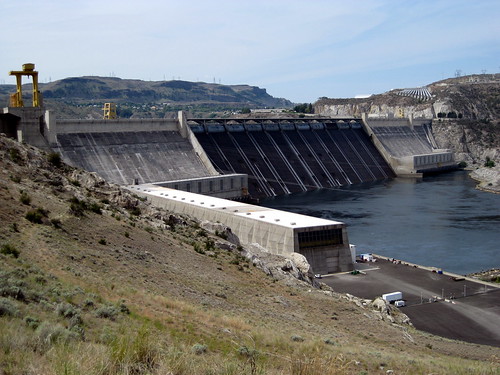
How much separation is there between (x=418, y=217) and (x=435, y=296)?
2180 centimetres

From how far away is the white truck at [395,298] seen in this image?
2477cm

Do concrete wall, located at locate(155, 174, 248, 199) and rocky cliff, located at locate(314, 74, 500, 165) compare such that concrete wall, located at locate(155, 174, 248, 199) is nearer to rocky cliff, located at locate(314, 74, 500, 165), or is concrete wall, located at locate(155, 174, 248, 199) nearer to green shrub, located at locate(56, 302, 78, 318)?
green shrub, located at locate(56, 302, 78, 318)

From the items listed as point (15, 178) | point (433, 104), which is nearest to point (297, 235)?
point (15, 178)

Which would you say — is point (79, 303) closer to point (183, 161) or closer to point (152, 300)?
point (152, 300)

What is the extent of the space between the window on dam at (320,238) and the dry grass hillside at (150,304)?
574 cm

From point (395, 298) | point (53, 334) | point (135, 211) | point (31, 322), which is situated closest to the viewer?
point (53, 334)

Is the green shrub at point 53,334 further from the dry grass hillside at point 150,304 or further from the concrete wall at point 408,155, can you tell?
the concrete wall at point 408,155

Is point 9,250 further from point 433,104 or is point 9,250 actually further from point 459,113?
point 433,104

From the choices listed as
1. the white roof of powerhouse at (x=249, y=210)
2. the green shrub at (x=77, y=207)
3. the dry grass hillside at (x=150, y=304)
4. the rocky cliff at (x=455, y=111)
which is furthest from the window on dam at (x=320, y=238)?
the rocky cliff at (x=455, y=111)

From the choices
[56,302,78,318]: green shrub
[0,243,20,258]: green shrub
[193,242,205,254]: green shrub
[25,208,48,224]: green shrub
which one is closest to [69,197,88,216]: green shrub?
[25,208,48,224]: green shrub

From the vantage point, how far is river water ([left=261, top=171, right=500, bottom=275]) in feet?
118

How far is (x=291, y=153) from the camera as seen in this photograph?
65062 mm

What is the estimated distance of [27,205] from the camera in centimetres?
1750

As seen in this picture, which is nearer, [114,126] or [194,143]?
[114,126]
